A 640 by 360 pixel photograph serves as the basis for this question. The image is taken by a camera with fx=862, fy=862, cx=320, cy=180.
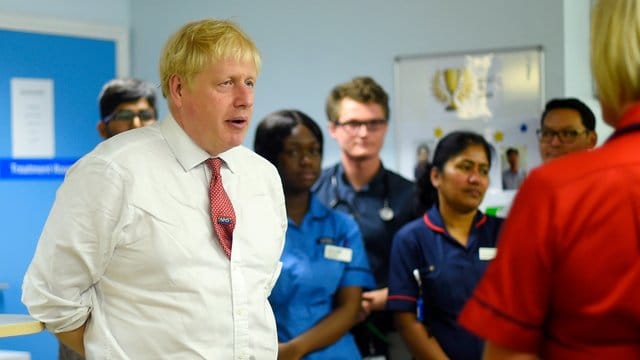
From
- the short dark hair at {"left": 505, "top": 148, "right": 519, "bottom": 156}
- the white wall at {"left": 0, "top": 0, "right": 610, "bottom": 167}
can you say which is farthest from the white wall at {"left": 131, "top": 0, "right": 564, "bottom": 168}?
the short dark hair at {"left": 505, "top": 148, "right": 519, "bottom": 156}

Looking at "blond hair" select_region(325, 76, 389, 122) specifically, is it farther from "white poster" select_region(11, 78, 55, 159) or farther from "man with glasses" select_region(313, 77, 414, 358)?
"white poster" select_region(11, 78, 55, 159)

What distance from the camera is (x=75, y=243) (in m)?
1.91

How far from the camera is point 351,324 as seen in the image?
3184 millimetres

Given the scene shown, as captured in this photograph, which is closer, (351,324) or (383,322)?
(351,324)

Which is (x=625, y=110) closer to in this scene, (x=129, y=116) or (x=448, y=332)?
(x=448, y=332)

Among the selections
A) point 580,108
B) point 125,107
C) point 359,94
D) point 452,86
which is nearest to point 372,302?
point 359,94

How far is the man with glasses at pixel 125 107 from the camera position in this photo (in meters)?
3.43

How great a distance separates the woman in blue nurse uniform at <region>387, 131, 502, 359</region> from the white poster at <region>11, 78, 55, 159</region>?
2145 millimetres

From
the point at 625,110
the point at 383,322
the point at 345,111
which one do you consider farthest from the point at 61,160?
the point at 625,110

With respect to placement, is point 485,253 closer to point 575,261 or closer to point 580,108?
point 580,108

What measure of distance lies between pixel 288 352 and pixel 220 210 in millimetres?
1139

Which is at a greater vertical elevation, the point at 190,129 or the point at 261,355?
the point at 190,129

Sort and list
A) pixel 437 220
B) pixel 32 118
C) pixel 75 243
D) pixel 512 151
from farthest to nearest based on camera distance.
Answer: pixel 32 118, pixel 512 151, pixel 437 220, pixel 75 243

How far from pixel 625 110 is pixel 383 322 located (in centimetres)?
237
